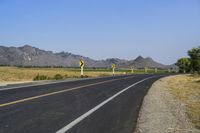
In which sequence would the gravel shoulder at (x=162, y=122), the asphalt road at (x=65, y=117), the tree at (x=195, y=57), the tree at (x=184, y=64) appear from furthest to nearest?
the tree at (x=184, y=64), the tree at (x=195, y=57), the gravel shoulder at (x=162, y=122), the asphalt road at (x=65, y=117)

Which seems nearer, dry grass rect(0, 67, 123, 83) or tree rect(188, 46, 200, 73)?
dry grass rect(0, 67, 123, 83)

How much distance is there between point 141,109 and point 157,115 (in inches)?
51.4

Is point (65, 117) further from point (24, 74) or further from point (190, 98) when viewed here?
point (24, 74)

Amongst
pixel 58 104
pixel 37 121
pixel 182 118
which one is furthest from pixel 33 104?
pixel 182 118

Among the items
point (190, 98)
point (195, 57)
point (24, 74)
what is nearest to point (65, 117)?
point (190, 98)

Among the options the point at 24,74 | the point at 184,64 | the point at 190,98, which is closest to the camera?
the point at 190,98

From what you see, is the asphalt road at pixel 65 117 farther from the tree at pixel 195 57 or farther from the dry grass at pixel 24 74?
the tree at pixel 195 57

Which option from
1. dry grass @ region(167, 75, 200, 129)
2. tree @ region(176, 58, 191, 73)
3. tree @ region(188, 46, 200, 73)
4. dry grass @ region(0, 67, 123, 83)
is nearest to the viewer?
dry grass @ region(167, 75, 200, 129)

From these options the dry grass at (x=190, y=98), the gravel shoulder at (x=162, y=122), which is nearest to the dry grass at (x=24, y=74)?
the dry grass at (x=190, y=98)

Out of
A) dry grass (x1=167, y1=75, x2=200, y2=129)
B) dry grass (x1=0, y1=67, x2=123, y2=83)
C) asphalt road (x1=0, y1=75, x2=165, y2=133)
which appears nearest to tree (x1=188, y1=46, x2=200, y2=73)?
dry grass (x1=0, y1=67, x2=123, y2=83)

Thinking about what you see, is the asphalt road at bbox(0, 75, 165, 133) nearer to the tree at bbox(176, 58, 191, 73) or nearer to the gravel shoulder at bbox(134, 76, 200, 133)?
the gravel shoulder at bbox(134, 76, 200, 133)

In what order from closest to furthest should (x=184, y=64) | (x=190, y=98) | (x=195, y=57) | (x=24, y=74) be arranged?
(x=190, y=98)
(x=24, y=74)
(x=195, y=57)
(x=184, y=64)

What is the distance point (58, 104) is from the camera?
39.7ft

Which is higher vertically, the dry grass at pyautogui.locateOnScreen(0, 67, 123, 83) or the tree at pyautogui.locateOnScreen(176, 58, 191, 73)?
the tree at pyautogui.locateOnScreen(176, 58, 191, 73)
